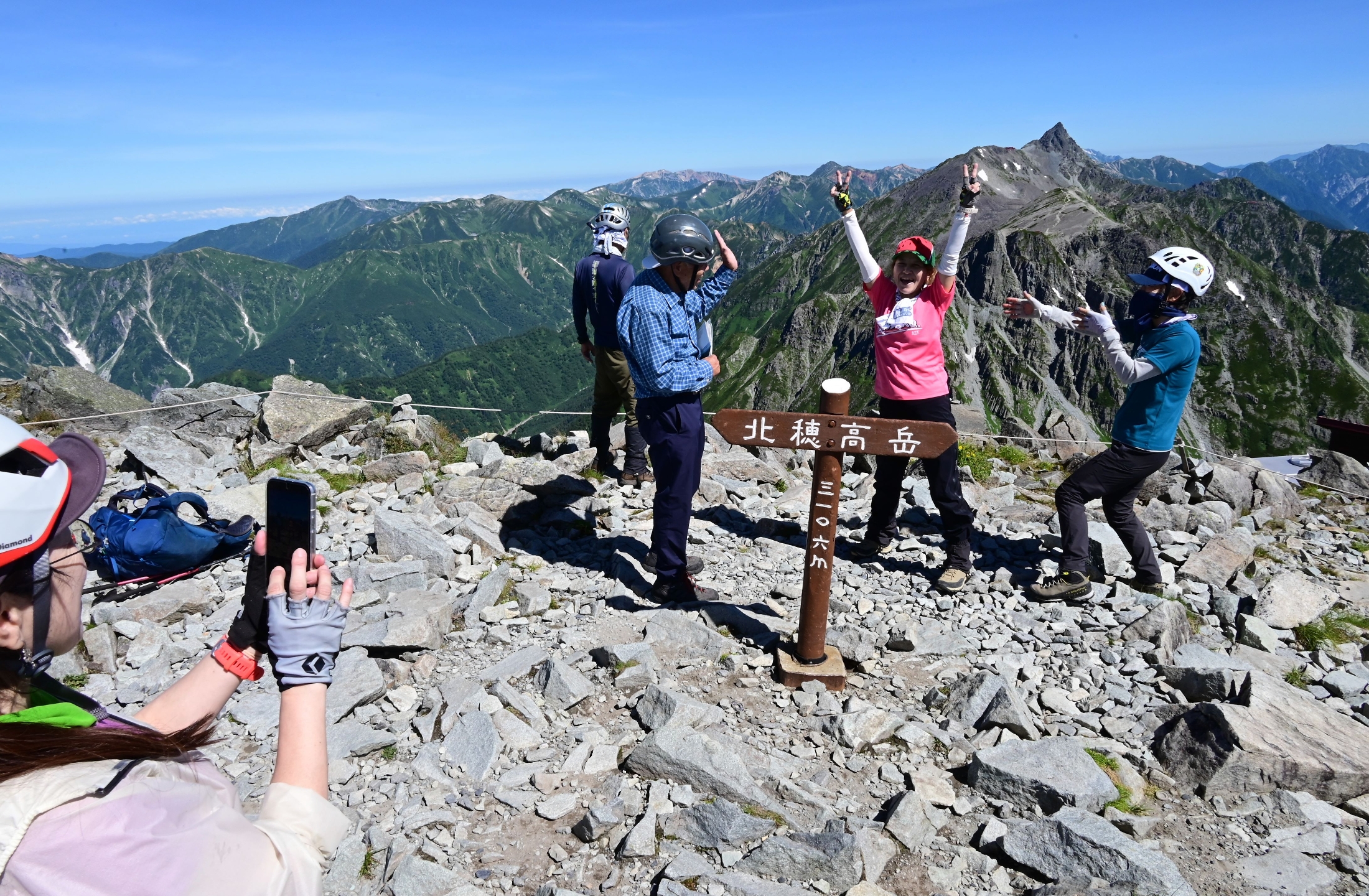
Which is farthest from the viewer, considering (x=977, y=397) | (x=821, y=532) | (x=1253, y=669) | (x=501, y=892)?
(x=977, y=397)

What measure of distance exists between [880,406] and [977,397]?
160 m

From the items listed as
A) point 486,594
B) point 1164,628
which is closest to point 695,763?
point 486,594

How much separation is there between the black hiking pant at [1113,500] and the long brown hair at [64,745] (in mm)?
7683

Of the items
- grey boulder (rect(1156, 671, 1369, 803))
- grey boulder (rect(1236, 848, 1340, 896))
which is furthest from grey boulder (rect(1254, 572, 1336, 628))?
grey boulder (rect(1236, 848, 1340, 896))

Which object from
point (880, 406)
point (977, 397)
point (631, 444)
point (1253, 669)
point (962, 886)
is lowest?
point (977, 397)

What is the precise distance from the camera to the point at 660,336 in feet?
22.8

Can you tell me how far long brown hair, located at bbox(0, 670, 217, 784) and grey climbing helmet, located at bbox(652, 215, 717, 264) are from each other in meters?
5.57

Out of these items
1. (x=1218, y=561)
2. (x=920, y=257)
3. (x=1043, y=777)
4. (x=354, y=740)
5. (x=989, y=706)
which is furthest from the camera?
(x=1218, y=561)

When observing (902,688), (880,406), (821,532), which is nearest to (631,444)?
(880,406)

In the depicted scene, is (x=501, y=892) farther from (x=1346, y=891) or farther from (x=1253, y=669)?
(x=1253, y=669)

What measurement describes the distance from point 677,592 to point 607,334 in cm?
445

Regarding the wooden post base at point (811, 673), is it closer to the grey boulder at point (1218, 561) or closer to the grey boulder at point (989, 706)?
the grey boulder at point (989, 706)

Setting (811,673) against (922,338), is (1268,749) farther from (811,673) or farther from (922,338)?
(922,338)

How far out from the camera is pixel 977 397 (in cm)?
15750
